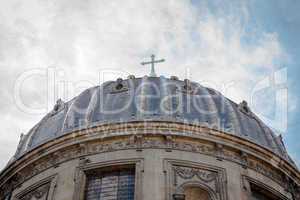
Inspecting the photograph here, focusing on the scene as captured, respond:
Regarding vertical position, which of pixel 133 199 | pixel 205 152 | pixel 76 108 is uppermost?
pixel 76 108

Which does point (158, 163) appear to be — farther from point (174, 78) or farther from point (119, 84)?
point (174, 78)

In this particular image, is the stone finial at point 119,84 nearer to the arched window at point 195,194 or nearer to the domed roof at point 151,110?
the domed roof at point 151,110

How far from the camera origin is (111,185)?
32.8 m

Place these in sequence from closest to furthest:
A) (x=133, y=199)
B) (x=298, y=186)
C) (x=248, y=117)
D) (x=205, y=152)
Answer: (x=133, y=199) → (x=205, y=152) → (x=298, y=186) → (x=248, y=117)

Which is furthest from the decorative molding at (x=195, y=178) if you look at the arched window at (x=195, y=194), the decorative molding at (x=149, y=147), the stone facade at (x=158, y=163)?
the decorative molding at (x=149, y=147)

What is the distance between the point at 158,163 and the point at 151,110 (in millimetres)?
4276

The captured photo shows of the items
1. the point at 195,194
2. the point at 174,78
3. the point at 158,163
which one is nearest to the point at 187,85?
the point at 174,78

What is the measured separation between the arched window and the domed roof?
3.79 metres

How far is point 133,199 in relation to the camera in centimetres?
3139

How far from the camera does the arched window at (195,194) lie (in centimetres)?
3216

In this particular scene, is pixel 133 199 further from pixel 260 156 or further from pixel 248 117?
pixel 248 117

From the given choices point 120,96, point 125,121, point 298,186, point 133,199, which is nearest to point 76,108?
point 120,96

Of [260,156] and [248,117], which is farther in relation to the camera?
[248,117]

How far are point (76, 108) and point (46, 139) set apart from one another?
3358mm
